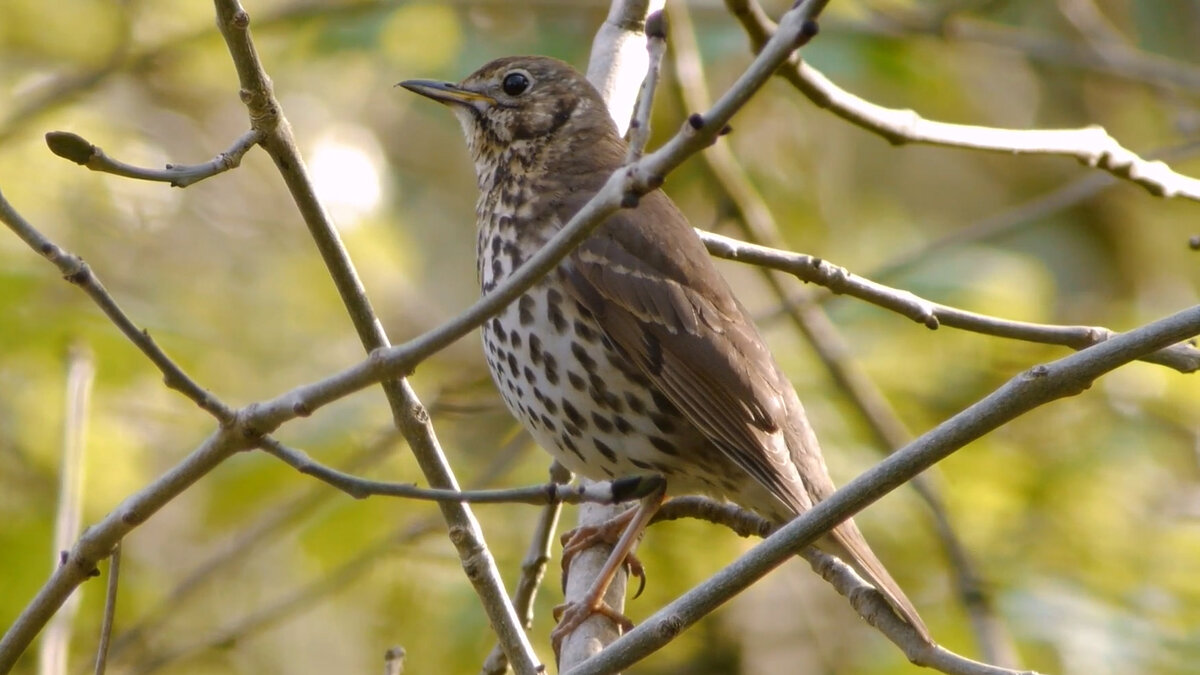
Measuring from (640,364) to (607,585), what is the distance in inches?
26.3

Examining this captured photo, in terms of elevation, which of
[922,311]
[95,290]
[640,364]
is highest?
[640,364]

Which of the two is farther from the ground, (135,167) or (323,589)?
(323,589)

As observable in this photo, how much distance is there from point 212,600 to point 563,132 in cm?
336

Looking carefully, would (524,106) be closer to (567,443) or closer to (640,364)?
(640,364)

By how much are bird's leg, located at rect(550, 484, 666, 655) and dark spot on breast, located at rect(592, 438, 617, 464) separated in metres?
0.16

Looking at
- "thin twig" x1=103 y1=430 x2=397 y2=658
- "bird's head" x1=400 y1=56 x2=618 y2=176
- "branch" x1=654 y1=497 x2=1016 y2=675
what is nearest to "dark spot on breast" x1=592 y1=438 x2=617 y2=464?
"branch" x1=654 y1=497 x2=1016 y2=675

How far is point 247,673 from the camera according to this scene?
6875 mm

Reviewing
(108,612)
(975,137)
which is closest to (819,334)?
(975,137)

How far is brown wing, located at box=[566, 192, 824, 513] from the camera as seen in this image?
4324 mm

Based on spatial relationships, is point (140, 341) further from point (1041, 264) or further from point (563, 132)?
point (1041, 264)

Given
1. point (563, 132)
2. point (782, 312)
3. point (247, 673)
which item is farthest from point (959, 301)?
point (247, 673)

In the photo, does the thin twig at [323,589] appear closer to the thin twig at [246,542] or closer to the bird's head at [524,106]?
the thin twig at [246,542]

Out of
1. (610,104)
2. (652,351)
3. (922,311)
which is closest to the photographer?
(922,311)

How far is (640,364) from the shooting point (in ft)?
14.5
